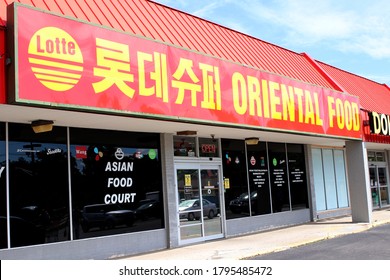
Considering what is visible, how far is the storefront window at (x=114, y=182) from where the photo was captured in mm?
10445

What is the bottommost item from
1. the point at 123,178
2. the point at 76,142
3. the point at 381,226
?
the point at 381,226

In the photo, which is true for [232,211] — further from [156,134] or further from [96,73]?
[96,73]

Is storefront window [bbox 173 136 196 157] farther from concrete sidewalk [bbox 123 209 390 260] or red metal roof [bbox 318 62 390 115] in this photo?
red metal roof [bbox 318 62 390 115]

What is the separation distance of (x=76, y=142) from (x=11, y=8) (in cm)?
384

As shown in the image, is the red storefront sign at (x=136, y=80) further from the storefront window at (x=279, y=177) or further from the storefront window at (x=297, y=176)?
the storefront window at (x=297, y=176)

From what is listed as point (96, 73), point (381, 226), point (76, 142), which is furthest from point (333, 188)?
point (96, 73)

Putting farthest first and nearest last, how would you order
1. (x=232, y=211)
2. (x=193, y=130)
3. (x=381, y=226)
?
(x=381, y=226) < (x=232, y=211) < (x=193, y=130)

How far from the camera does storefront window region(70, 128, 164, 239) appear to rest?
10445mm

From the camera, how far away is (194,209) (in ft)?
43.4

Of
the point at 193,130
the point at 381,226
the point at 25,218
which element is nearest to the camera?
the point at 25,218

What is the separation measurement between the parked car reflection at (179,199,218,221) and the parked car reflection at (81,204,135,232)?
184cm

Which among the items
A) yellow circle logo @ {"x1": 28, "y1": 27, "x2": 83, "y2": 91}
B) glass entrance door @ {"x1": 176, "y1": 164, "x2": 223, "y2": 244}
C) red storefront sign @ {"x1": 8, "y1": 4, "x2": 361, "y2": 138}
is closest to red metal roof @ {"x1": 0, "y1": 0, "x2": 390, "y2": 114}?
yellow circle logo @ {"x1": 28, "y1": 27, "x2": 83, "y2": 91}

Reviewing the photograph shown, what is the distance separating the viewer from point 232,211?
14594 millimetres

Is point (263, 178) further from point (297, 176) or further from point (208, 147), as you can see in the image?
point (208, 147)
